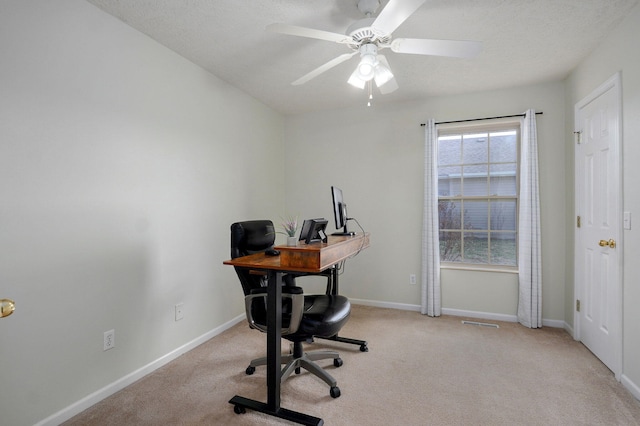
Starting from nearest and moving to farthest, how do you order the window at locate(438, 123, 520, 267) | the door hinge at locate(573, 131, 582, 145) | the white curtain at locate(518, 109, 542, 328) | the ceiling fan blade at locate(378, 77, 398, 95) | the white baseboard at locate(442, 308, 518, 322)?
the ceiling fan blade at locate(378, 77, 398, 95), the door hinge at locate(573, 131, 582, 145), the white curtain at locate(518, 109, 542, 328), the white baseboard at locate(442, 308, 518, 322), the window at locate(438, 123, 520, 267)

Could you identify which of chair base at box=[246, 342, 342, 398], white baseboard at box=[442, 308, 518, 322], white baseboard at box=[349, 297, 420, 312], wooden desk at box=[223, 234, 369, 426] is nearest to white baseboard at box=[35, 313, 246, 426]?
chair base at box=[246, 342, 342, 398]

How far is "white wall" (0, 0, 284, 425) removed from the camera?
1.64m

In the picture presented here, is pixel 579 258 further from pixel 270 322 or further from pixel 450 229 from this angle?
pixel 270 322

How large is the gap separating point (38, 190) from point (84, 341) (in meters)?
0.94

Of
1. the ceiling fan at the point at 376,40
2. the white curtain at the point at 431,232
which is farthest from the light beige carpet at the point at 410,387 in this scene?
the ceiling fan at the point at 376,40

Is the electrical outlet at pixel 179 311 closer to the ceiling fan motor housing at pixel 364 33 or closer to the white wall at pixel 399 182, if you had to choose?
the white wall at pixel 399 182

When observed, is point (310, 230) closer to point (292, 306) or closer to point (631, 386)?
point (292, 306)

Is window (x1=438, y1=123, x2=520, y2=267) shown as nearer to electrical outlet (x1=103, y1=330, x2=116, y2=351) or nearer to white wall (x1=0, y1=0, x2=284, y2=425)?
white wall (x1=0, y1=0, x2=284, y2=425)

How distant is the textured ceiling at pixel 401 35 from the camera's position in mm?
2010

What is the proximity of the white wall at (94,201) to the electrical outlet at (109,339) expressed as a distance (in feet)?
0.09

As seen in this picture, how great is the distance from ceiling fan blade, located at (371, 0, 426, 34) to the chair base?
81.9 inches

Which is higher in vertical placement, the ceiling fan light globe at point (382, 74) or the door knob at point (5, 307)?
the ceiling fan light globe at point (382, 74)

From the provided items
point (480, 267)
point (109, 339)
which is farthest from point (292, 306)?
point (480, 267)

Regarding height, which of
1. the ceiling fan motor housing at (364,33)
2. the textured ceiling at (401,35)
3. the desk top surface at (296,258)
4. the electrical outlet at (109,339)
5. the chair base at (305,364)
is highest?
the textured ceiling at (401,35)
